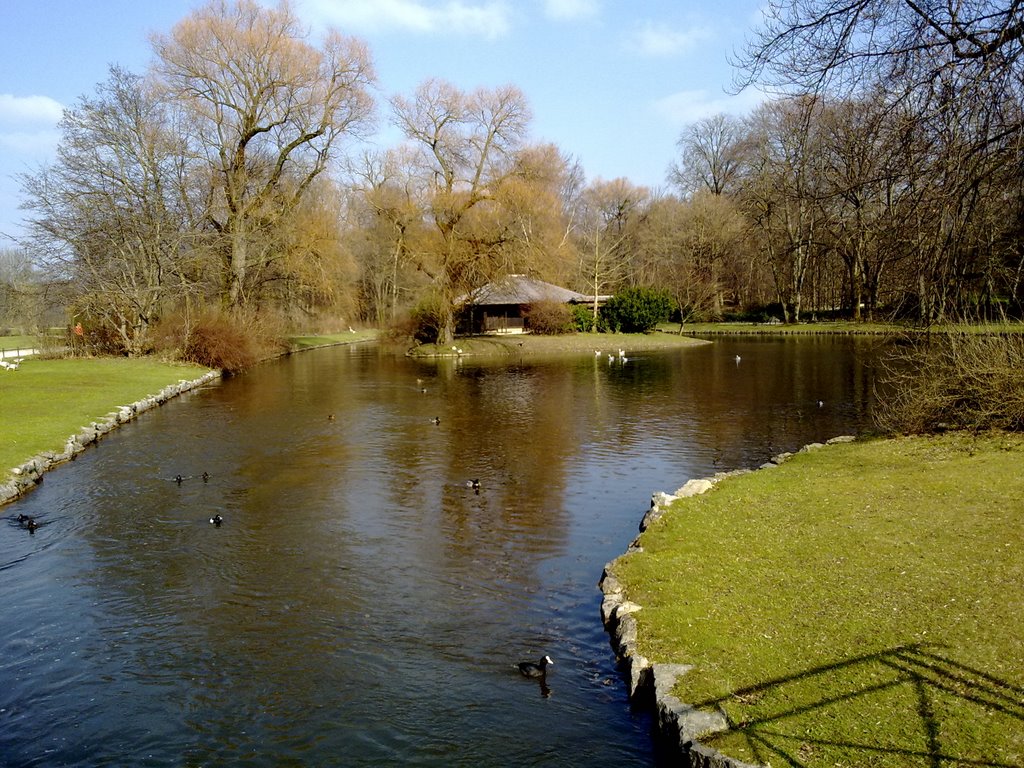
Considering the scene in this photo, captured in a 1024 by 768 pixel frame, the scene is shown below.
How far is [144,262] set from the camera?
33.6 m

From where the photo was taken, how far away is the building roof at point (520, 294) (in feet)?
163

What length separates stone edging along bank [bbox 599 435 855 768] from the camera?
529 cm

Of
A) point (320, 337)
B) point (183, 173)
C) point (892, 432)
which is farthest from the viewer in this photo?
point (320, 337)

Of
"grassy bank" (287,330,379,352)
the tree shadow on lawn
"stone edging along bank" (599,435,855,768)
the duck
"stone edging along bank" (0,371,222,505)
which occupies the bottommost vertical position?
the duck

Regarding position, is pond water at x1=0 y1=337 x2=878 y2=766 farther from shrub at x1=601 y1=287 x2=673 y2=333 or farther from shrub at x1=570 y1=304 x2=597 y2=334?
shrub at x1=601 y1=287 x2=673 y2=333

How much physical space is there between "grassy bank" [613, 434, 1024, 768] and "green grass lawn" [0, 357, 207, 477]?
1267 centimetres

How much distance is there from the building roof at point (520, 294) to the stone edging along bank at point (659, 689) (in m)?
41.2

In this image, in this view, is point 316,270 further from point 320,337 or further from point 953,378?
point 953,378

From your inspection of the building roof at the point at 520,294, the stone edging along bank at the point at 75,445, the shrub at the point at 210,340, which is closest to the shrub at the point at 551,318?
the building roof at the point at 520,294

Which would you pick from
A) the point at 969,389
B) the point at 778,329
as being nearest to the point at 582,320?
the point at 778,329

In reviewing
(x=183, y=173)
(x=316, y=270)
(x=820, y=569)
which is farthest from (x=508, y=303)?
(x=820, y=569)

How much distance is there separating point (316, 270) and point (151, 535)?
33.6 metres

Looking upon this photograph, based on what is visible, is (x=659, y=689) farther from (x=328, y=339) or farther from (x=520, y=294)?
(x=328, y=339)

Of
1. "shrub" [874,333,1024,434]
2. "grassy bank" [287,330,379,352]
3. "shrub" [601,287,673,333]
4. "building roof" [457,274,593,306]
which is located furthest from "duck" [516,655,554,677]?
"shrub" [601,287,673,333]
